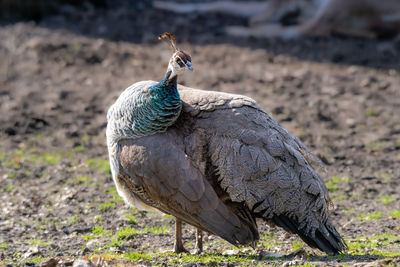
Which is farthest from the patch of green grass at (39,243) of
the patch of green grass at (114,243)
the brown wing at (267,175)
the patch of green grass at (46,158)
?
the patch of green grass at (46,158)

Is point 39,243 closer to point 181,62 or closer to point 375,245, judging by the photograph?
point 181,62

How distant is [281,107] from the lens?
951 cm

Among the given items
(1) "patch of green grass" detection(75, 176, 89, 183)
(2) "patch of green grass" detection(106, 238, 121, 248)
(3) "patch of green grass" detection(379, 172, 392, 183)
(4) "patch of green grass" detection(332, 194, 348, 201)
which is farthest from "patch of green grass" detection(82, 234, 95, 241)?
(3) "patch of green grass" detection(379, 172, 392, 183)

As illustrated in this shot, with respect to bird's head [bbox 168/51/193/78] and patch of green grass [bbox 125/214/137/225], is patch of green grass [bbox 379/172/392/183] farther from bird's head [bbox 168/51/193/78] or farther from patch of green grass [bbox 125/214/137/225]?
bird's head [bbox 168/51/193/78]

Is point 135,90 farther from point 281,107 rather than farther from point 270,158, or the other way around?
point 281,107

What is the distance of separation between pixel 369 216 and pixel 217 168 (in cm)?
210

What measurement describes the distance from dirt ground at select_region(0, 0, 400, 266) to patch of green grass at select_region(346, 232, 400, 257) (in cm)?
2

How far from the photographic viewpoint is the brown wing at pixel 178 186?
5242 millimetres

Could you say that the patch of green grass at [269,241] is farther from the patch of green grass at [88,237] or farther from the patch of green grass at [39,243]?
the patch of green grass at [39,243]

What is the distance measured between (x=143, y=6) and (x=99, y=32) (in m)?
2.03

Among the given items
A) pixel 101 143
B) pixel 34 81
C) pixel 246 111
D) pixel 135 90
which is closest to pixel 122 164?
pixel 135 90

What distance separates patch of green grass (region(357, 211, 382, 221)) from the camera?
260 inches

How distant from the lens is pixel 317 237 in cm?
537

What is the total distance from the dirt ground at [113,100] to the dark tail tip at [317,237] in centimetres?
14
